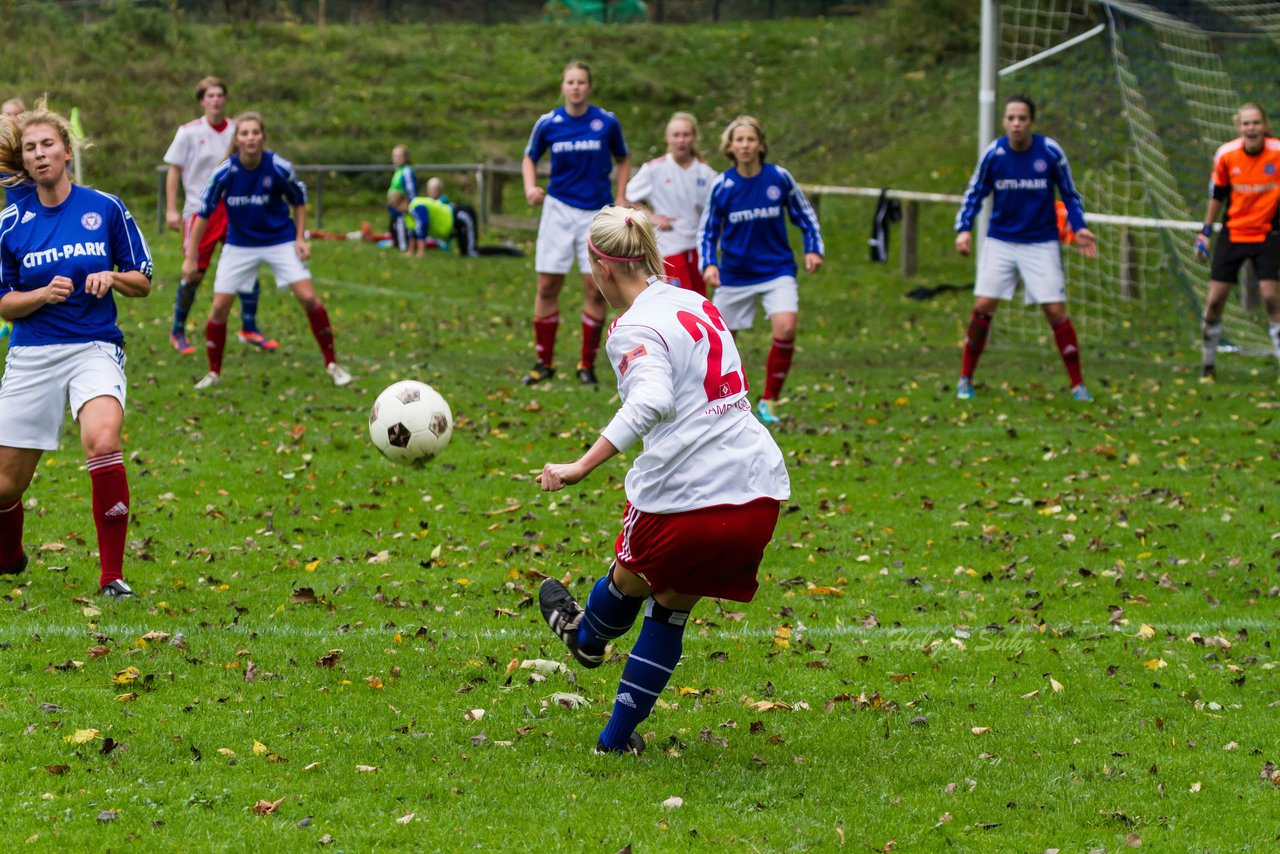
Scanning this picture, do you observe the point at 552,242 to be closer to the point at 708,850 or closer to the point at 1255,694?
the point at 1255,694

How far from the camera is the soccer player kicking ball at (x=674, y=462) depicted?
182 inches

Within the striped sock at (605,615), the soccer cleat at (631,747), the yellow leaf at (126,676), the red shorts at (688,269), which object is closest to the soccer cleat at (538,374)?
the red shorts at (688,269)

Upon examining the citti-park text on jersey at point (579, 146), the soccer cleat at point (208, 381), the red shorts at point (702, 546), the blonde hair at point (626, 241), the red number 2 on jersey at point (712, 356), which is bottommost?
the soccer cleat at point (208, 381)

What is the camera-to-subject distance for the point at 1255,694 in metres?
5.80

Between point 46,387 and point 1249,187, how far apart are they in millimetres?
10275

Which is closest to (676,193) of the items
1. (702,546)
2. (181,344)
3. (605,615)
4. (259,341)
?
(259,341)

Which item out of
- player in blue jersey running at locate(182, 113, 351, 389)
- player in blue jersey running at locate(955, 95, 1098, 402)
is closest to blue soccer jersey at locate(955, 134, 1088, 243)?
player in blue jersey running at locate(955, 95, 1098, 402)

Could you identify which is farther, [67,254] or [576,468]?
[67,254]

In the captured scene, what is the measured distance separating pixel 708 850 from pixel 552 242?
8.62m

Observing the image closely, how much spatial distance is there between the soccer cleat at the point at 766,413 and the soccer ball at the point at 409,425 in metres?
5.29

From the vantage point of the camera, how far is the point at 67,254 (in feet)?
21.5

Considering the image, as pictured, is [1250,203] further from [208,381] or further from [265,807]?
[265,807]

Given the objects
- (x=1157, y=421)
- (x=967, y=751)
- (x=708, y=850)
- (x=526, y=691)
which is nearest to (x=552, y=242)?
(x=1157, y=421)

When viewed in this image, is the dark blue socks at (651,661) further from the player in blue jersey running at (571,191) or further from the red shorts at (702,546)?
the player in blue jersey running at (571,191)
